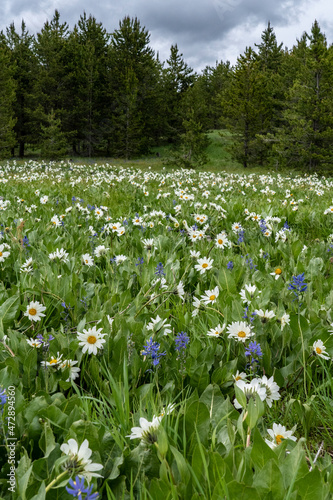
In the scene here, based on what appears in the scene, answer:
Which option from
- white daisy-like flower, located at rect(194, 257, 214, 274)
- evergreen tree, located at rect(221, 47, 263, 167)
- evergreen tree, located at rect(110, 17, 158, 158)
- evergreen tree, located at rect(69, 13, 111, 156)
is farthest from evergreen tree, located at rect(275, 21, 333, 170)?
white daisy-like flower, located at rect(194, 257, 214, 274)

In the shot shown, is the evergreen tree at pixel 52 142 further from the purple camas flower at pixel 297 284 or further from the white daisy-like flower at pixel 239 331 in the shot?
the white daisy-like flower at pixel 239 331

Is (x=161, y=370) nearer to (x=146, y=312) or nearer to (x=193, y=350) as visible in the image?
(x=193, y=350)

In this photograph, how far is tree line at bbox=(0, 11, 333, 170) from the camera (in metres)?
32.6

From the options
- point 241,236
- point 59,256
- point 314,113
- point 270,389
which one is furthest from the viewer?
point 314,113

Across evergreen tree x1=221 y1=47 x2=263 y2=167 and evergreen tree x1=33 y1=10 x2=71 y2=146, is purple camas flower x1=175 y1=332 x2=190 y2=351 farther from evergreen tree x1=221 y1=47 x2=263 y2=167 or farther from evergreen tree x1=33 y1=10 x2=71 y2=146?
evergreen tree x1=33 y1=10 x2=71 y2=146

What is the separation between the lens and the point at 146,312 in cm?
223

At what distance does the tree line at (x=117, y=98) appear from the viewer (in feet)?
107

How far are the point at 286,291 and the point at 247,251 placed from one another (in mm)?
1330

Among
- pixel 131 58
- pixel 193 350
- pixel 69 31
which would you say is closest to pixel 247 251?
pixel 193 350

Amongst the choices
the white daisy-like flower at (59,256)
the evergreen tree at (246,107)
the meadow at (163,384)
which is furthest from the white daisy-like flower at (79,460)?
the evergreen tree at (246,107)

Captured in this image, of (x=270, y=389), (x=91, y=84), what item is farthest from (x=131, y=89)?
(x=270, y=389)

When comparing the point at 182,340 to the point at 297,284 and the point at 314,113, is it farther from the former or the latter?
the point at 314,113

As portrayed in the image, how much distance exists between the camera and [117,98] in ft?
127

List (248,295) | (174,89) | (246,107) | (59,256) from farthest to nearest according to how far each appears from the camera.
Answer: (174,89), (246,107), (59,256), (248,295)
